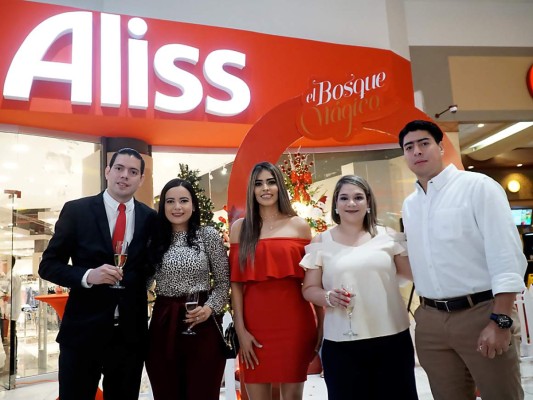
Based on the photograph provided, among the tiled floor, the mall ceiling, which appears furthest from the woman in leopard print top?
the mall ceiling

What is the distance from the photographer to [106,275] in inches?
84.6

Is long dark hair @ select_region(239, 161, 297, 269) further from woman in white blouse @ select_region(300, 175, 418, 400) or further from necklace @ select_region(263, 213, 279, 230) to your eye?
woman in white blouse @ select_region(300, 175, 418, 400)

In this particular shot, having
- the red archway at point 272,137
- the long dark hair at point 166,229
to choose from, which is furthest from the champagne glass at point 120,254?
the red archway at point 272,137

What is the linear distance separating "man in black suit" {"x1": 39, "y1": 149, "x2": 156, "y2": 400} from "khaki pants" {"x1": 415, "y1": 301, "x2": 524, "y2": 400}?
148cm

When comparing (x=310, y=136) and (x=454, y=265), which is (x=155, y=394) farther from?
(x=310, y=136)

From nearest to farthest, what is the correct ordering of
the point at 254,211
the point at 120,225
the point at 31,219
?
the point at 120,225, the point at 254,211, the point at 31,219

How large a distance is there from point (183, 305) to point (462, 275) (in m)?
1.40

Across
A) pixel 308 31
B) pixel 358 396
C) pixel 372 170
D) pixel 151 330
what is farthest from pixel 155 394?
pixel 308 31

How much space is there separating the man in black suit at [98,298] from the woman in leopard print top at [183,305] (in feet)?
0.36

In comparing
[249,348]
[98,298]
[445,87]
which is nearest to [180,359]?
[249,348]

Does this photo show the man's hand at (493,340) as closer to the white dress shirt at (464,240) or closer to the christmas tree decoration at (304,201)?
the white dress shirt at (464,240)

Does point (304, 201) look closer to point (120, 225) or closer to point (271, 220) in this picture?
point (271, 220)

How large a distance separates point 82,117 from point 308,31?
12.5 ft

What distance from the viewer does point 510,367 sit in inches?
79.1
